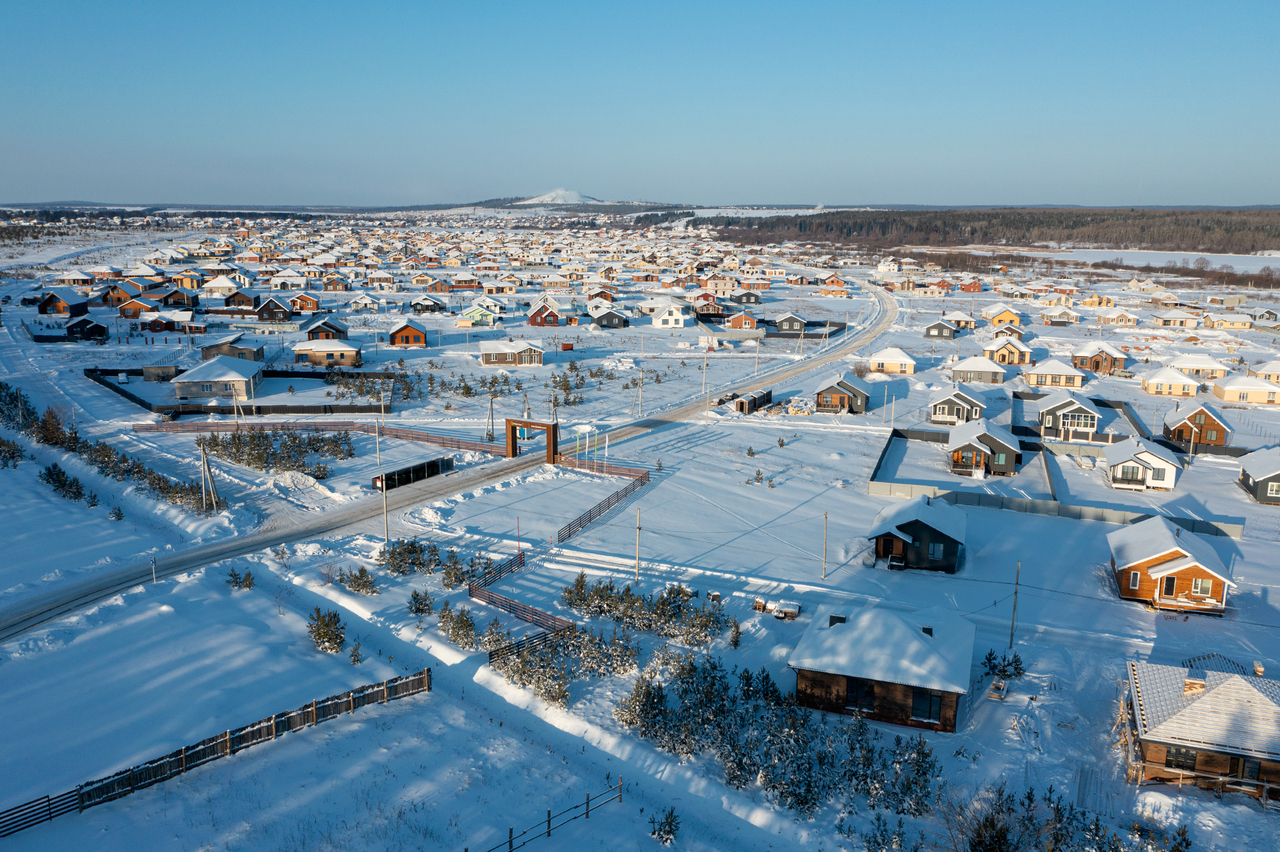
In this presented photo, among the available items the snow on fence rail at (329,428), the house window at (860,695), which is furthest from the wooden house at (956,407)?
the house window at (860,695)

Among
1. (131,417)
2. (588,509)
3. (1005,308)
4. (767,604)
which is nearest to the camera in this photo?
(767,604)

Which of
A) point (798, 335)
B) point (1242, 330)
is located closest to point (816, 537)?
point (798, 335)

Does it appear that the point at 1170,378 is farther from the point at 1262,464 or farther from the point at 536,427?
the point at 536,427

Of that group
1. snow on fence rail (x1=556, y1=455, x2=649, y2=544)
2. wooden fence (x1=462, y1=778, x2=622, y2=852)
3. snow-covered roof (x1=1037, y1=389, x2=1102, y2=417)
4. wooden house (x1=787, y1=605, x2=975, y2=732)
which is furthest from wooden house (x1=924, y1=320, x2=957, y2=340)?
wooden fence (x1=462, y1=778, x2=622, y2=852)

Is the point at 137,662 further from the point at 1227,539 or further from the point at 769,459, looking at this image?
the point at 1227,539

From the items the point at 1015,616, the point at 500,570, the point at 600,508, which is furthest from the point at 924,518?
the point at 500,570

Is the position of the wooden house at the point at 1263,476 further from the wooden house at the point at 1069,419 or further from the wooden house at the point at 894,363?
the wooden house at the point at 894,363
